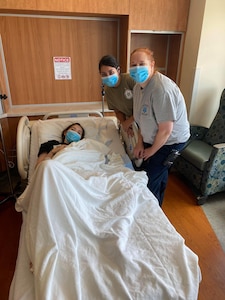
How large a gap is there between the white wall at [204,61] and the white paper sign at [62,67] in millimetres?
1306

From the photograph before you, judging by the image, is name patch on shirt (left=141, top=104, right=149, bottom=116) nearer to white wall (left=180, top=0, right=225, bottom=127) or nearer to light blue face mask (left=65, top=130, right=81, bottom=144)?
light blue face mask (left=65, top=130, right=81, bottom=144)

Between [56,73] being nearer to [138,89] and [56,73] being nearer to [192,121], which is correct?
[138,89]

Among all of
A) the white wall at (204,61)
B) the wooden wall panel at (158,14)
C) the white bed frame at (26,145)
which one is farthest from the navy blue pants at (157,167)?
the wooden wall panel at (158,14)

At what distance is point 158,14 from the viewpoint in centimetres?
228

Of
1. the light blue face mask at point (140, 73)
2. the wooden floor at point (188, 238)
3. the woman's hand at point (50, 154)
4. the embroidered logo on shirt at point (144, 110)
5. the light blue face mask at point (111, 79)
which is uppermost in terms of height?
the light blue face mask at point (140, 73)

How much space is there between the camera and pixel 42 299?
805mm

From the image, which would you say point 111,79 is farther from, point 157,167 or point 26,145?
point 26,145

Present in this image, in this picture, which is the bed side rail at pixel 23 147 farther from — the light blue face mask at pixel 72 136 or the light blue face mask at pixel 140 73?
the light blue face mask at pixel 140 73

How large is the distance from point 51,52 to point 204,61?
164cm

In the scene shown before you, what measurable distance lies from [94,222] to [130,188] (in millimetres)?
306

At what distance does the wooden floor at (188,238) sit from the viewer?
1421 millimetres

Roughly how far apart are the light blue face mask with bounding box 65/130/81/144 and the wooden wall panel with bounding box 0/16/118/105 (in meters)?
0.98

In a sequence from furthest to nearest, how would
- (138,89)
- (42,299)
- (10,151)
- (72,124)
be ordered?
(10,151) < (72,124) < (138,89) < (42,299)

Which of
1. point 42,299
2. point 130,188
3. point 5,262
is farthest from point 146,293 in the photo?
point 5,262
